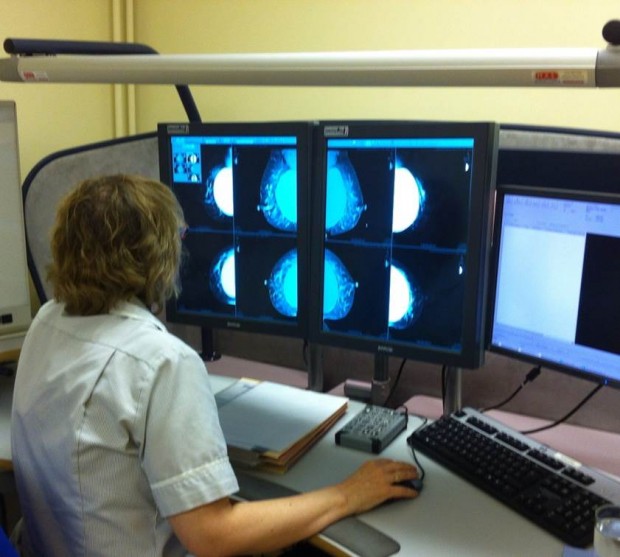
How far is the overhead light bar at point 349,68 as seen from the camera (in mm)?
1021

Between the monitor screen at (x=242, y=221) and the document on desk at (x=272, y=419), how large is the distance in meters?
0.14

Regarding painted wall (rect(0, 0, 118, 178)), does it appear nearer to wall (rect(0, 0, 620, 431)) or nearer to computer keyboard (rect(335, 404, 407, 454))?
wall (rect(0, 0, 620, 431))

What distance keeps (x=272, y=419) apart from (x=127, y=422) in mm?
439

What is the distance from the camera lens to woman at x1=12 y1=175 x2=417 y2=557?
1.05m

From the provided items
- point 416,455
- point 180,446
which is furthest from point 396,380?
point 180,446

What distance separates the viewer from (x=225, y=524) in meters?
1.07

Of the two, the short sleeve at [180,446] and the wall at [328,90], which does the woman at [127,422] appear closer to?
the short sleeve at [180,446]

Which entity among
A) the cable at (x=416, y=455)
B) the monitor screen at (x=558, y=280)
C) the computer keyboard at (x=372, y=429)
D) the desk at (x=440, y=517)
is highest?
the monitor screen at (x=558, y=280)

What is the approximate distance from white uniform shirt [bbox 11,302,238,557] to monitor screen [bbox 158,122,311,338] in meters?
0.40

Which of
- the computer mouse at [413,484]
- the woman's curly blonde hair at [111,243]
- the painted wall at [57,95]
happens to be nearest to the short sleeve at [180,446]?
the woman's curly blonde hair at [111,243]

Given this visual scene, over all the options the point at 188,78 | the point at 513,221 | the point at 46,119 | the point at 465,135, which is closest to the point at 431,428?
the point at 513,221

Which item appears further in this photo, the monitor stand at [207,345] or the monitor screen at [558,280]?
the monitor stand at [207,345]

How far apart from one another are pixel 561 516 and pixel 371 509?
288 mm

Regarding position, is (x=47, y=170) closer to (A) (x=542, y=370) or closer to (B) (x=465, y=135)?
(B) (x=465, y=135)
